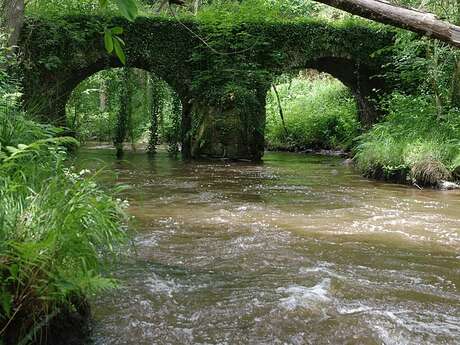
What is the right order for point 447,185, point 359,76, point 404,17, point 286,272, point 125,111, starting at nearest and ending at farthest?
1. point 404,17
2. point 286,272
3. point 447,185
4. point 359,76
5. point 125,111

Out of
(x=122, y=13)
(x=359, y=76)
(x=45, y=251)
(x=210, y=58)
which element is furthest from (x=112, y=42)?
Answer: (x=359, y=76)

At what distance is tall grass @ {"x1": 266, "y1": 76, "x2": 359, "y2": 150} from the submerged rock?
A: 720cm

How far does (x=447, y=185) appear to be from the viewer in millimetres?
8867

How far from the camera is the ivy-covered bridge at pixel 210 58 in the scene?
44.0 feet

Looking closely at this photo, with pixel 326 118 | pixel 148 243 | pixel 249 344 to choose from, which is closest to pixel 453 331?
pixel 249 344

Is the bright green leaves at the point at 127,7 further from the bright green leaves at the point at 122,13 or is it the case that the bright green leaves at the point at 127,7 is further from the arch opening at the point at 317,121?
the arch opening at the point at 317,121

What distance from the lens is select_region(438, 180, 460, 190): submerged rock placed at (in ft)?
28.9

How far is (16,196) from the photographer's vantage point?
257 cm

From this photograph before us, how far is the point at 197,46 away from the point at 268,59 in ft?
6.22

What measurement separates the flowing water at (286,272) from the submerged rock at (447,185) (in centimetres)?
108

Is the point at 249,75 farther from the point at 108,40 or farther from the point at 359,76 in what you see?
the point at 108,40

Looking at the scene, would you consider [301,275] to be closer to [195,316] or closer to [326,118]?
[195,316]

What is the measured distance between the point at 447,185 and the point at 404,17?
6198 millimetres

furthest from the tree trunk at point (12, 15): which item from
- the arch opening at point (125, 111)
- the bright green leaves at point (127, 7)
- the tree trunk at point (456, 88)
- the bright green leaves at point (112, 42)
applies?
the tree trunk at point (456, 88)
